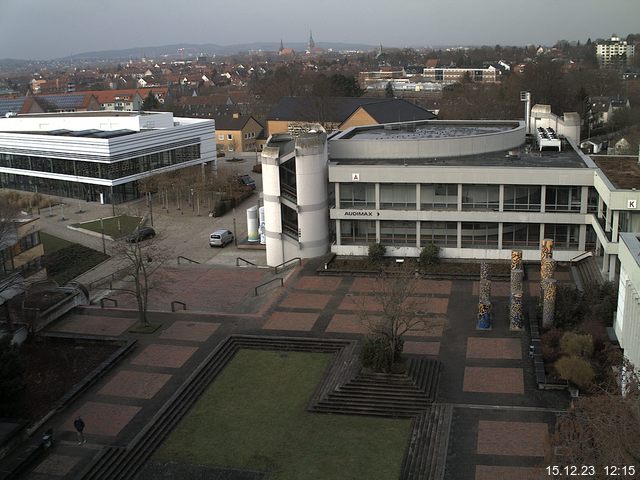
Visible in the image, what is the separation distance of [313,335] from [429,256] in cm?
1103

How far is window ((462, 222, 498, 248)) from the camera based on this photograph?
4003 cm

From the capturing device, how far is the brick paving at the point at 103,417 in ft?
79.7

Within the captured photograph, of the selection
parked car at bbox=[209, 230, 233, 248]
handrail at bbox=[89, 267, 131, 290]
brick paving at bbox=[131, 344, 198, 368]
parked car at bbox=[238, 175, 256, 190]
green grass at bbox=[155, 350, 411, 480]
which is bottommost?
green grass at bbox=[155, 350, 411, 480]

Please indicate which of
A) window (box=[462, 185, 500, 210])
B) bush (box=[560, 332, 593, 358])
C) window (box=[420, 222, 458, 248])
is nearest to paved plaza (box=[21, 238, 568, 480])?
bush (box=[560, 332, 593, 358])

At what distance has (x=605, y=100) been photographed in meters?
99.0

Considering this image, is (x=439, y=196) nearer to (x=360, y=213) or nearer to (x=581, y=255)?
(x=360, y=213)

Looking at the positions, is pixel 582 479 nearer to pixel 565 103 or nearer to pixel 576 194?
pixel 576 194

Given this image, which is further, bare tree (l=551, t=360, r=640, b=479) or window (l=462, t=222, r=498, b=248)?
window (l=462, t=222, r=498, b=248)

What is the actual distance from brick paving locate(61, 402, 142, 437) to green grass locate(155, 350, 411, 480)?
6.65 feet

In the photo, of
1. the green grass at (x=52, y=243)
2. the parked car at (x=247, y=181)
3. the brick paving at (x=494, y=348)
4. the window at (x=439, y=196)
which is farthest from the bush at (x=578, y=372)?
the parked car at (x=247, y=181)

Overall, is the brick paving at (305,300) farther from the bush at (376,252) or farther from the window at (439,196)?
the window at (439,196)

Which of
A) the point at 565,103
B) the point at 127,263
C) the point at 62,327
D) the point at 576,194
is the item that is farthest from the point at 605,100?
the point at 62,327

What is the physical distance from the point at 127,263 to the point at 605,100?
79058mm

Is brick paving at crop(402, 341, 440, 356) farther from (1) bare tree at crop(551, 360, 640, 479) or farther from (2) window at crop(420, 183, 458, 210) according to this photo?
(2) window at crop(420, 183, 458, 210)
